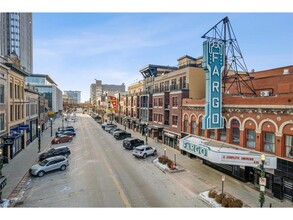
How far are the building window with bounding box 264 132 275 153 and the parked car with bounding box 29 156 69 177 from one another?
19.6 meters

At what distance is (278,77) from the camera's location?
2316cm

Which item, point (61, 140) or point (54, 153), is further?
point (61, 140)

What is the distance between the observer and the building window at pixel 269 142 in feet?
55.7

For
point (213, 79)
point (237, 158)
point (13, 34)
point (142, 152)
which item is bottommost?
point (142, 152)

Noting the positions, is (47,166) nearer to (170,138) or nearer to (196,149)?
(196,149)

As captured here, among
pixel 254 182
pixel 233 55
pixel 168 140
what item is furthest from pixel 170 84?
pixel 254 182

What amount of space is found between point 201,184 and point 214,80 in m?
9.79

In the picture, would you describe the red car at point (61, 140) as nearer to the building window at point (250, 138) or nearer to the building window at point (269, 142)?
the building window at point (250, 138)

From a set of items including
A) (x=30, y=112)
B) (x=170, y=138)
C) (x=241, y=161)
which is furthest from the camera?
(x=30, y=112)

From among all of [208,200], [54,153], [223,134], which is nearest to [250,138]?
[223,134]

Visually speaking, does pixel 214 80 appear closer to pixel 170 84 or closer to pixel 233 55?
pixel 233 55

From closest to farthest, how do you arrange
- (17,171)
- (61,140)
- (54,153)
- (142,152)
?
(17,171) < (54,153) < (142,152) < (61,140)

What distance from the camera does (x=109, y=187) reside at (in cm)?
1755

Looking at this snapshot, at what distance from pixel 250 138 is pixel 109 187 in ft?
43.8
